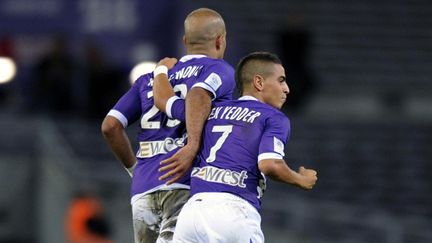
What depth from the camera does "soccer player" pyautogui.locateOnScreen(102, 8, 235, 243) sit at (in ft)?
25.9

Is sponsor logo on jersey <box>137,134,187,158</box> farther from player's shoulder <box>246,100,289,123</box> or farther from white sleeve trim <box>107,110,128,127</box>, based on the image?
player's shoulder <box>246,100,289,123</box>

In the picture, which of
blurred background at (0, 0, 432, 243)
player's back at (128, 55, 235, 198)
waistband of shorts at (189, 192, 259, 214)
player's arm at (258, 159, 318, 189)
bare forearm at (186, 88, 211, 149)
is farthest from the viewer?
blurred background at (0, 0, 432, 243)

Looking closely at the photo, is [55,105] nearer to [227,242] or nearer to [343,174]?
[343,174]

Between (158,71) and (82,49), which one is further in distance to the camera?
(82,49)

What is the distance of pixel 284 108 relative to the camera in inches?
712

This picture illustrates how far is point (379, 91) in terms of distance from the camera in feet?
66.1

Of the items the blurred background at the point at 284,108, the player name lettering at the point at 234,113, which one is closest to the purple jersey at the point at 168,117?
the player name lettering at the point at 234,113

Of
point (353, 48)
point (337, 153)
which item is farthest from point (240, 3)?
point (337, 153)

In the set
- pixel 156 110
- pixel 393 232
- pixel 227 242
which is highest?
pixel 156 110

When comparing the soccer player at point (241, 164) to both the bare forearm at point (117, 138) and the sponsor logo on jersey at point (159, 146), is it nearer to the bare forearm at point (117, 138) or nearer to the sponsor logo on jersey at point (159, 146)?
the sponsor logo on jersey at point (159, 146)

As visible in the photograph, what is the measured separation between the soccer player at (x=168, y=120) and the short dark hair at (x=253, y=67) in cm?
9

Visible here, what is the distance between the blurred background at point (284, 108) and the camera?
16.1m

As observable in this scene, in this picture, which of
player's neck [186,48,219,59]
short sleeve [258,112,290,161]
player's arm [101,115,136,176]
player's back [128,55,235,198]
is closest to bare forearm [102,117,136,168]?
player's arm [101,115,136,176]

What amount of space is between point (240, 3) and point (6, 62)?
169 inches
